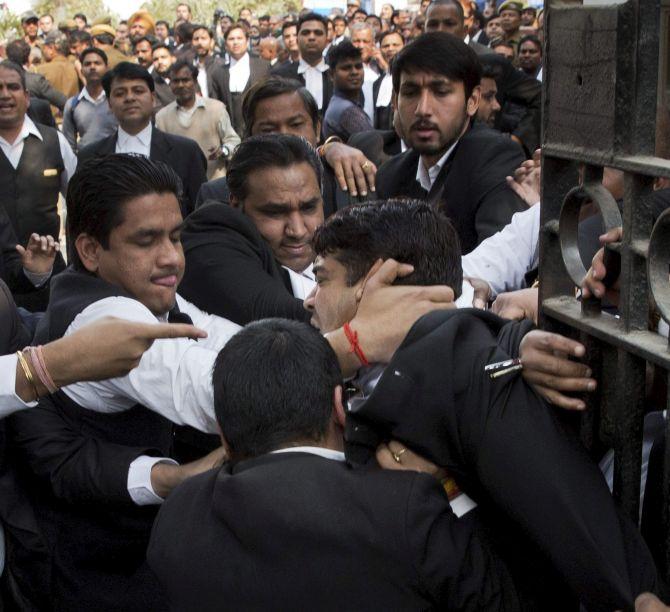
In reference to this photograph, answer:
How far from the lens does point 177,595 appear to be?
5.68ft

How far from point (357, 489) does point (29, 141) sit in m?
5.58

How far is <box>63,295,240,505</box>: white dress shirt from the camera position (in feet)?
7.33

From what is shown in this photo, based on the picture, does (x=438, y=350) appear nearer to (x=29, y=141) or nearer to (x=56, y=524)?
(x=56, y=524)

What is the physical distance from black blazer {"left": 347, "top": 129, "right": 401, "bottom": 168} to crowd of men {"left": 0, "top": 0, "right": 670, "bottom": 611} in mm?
486

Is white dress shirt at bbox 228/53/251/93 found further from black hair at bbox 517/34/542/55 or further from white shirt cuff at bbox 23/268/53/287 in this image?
white shirt cuff at bbox 23/268/53/287

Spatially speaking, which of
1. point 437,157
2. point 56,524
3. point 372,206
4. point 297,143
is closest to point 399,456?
point 372,206

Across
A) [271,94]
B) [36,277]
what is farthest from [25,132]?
[271,94]

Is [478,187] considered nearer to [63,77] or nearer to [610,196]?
[610,196]

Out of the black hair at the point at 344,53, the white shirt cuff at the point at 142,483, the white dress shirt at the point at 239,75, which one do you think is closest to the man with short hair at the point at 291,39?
the white dress shirt at the point at 239,75

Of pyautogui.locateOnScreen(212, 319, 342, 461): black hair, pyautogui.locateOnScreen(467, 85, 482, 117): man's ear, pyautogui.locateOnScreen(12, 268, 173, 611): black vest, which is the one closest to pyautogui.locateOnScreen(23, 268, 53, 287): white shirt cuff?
pyautogui.locateOnScreen(467, 85, 482, 117): man's ear

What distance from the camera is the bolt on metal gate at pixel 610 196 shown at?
1435mm

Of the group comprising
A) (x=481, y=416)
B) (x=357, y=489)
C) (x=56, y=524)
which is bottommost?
(x=56, y=524)

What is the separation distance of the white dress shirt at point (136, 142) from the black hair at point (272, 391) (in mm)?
5110

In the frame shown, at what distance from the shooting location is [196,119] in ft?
30.0
